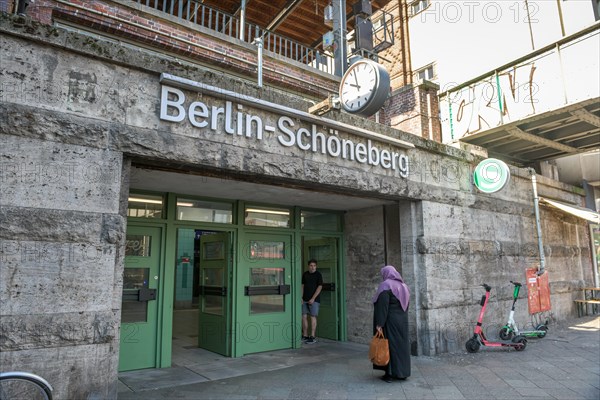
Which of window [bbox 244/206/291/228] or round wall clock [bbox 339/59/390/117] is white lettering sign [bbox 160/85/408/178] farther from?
window [bbox 244/206/291/228]

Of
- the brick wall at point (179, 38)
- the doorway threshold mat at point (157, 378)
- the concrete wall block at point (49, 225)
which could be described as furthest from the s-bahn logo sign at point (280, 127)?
the brick wall at point (179, 38)

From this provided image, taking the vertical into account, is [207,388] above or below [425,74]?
below

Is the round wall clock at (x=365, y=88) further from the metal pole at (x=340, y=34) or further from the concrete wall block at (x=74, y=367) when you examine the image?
the concrete wall block at (x=74, y=367)

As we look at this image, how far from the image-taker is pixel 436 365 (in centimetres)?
661

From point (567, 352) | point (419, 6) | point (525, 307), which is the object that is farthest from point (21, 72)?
point (419, 6)

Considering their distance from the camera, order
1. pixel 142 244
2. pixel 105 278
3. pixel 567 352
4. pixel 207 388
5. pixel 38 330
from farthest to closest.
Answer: pixel 567 352 → pixel 142 244 → pixel 207 388 → pixel 105 278 → pixel 38 330

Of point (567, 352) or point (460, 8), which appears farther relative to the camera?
point (460, 8)

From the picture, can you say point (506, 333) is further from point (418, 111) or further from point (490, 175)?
point (418, 111)

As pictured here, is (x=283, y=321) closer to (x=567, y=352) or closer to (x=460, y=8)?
(x=567, y=352)

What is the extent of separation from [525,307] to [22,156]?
9792mm

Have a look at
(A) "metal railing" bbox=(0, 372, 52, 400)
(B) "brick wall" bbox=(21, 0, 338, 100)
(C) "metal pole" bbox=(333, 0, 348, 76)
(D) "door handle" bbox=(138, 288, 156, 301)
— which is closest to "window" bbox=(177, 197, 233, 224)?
(D) "door handle" bbox=(138, 288, 156, 301)

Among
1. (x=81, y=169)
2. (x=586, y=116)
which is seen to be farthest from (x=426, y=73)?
(x=81, y=169)

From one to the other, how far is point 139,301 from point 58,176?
2863 mm

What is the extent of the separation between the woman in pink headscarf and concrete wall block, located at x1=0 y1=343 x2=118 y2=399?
3289 millimetres
